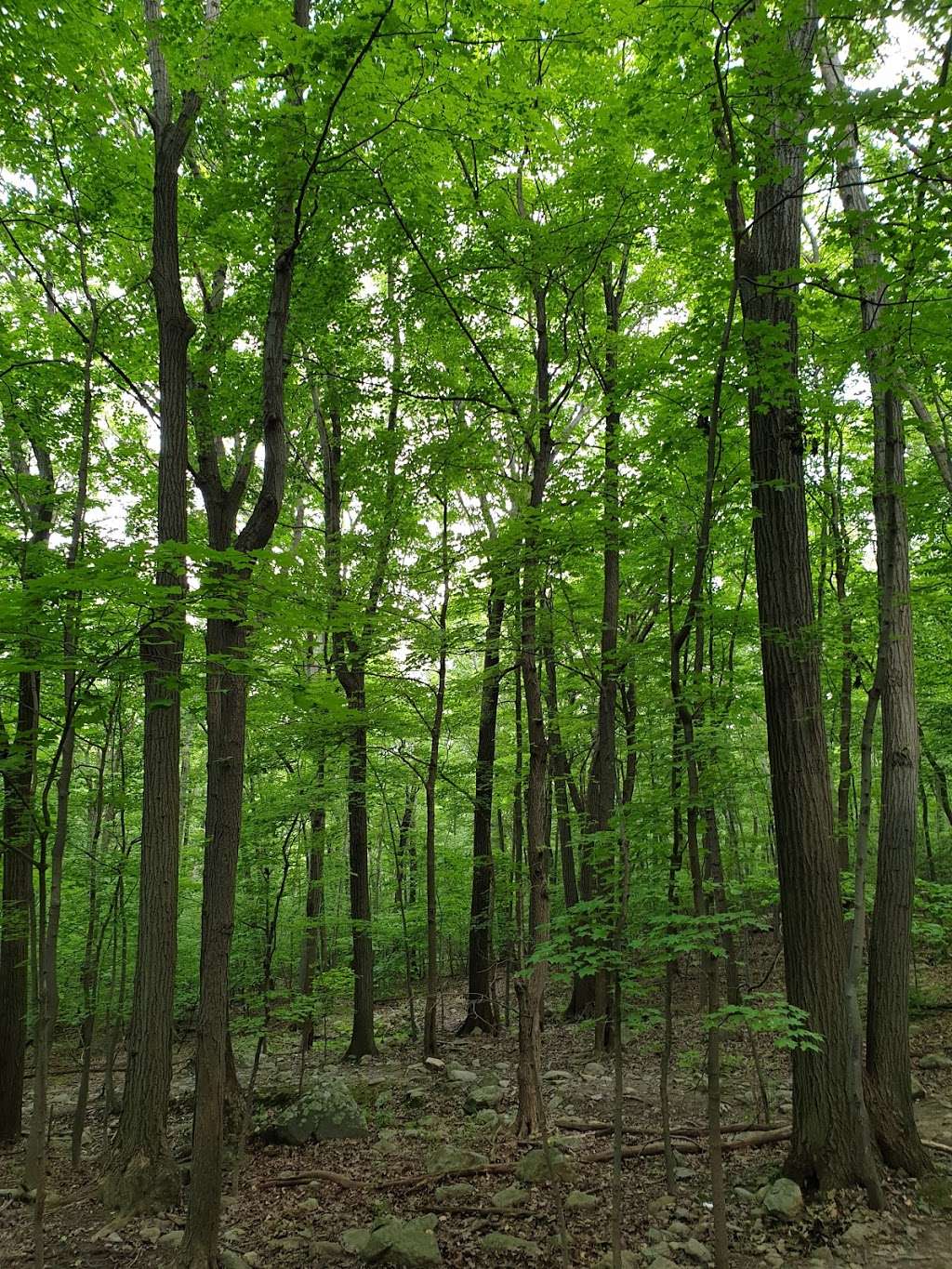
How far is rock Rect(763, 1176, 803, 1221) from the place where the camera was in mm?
4320

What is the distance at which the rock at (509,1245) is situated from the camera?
14.6ft

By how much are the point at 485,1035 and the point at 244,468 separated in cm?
933

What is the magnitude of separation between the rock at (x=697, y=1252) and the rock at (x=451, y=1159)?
6.57ft

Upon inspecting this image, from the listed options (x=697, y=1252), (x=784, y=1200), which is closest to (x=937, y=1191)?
(x=784, y=1200)

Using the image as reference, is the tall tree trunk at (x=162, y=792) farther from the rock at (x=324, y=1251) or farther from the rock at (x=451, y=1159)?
the rock at (x=451, y=1159)

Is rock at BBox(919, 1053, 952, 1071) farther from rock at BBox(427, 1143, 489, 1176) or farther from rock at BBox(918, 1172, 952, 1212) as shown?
rock at BBox(427, 1143, 489, 1176)

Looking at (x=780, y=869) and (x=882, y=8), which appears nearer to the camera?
(x=882, y=8)

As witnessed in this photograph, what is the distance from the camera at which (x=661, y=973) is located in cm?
478

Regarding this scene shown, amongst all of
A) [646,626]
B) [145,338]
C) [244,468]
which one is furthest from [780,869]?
[145,338]

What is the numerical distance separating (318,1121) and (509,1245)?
353 cm

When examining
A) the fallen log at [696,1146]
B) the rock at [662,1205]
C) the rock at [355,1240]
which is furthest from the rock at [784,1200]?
the rock at [355,1240]

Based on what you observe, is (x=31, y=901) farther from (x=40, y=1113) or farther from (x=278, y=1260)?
(x=278, y=1260)

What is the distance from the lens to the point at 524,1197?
5148 mm

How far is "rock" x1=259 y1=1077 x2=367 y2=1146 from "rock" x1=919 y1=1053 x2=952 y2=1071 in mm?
5858
